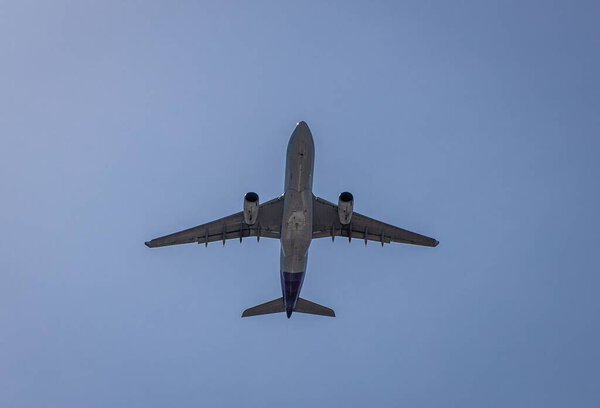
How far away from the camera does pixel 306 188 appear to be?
3809 centimetres

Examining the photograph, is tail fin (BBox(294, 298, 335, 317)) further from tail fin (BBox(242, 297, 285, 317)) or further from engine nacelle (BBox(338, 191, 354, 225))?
engine nacelle (BBox(338, 191, 354, 225))

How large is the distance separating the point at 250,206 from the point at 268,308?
28.9 ft

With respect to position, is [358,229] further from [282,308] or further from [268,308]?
[268,308]

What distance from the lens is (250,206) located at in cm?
3916

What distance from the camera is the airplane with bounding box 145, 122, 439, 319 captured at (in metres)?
38.7

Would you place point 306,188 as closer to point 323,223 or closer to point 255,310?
point 323,223

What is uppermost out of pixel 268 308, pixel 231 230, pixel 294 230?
pixel 231 230

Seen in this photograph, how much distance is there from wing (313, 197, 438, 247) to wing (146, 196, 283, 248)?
2.39 m

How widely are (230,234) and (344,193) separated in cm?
834

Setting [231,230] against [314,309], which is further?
[314,309]

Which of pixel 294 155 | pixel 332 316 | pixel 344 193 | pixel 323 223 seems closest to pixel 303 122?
pixel 294 155

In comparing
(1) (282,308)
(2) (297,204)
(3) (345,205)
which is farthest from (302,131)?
(1) (282,308)

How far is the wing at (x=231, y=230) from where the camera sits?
1700 inches

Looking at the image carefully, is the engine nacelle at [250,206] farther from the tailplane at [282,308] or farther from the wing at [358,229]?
the tailplane at [282,308]
